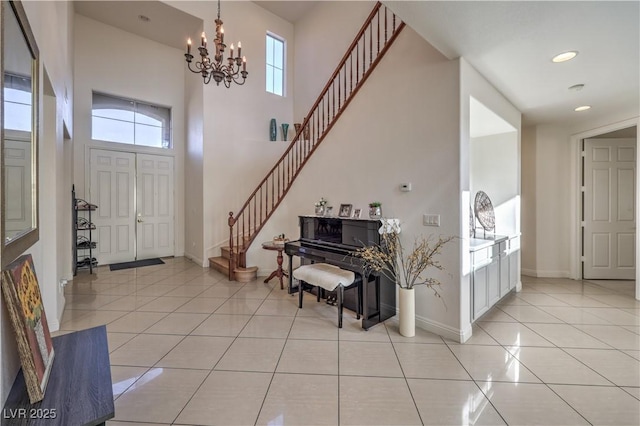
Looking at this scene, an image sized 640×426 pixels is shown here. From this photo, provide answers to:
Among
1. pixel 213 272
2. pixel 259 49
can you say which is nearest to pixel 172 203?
pixel 213 272

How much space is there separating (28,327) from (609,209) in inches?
278

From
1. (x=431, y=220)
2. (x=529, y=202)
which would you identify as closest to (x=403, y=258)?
(x=431, y=220)

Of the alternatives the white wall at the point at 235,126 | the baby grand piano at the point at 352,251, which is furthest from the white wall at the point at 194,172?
the baby grand piano at the point at 352,251

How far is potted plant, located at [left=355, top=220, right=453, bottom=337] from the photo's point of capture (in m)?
2.76

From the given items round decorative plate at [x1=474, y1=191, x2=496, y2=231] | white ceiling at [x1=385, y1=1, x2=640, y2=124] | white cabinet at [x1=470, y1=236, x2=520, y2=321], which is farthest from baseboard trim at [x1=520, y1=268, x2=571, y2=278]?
white ceiling at [x1=385, y1=1, x2=640, y2=124]

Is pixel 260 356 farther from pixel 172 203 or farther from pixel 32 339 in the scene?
pixel 172 203

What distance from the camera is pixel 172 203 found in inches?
254

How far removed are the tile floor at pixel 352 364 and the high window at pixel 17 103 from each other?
1.72 metres

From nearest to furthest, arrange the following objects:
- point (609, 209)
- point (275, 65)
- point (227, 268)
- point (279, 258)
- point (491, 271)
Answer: point (491, 271)
point (279, 258)
point (609, 209)
point (227, 268)
point (275, 65)

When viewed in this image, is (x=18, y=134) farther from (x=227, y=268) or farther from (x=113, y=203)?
(x=113, y=203)

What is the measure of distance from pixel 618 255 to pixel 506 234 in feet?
8.02

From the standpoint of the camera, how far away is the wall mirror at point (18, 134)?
1.09m

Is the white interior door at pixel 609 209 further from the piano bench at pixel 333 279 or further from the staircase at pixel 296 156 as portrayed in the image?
the piano bench at pixel 333 279

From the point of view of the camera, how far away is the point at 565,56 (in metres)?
2.49
